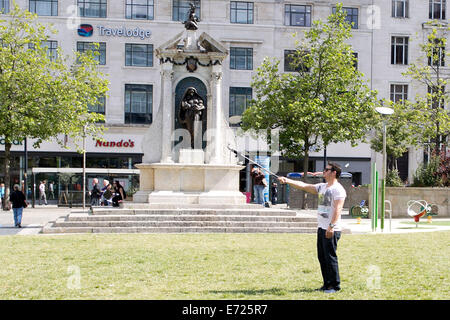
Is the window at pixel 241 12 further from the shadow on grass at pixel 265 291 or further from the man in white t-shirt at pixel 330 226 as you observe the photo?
the shadow on grass at pixel 265 291

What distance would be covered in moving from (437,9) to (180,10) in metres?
20.2

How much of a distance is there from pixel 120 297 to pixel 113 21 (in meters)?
41.0

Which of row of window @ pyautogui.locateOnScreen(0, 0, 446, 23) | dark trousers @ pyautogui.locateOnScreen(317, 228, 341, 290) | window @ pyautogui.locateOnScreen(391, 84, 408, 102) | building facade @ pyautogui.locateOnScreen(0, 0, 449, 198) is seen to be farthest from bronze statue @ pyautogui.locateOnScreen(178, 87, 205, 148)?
window @ pyautogui.locateOnScreen(391, 84, 408, 102)

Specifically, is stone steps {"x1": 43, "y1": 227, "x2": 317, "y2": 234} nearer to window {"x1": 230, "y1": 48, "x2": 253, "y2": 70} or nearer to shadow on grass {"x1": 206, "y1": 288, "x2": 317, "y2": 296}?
shadow on grass {"x1": 206, "y1": 288, "x2": 317, "y2": 296}

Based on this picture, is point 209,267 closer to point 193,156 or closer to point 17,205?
point 193,156

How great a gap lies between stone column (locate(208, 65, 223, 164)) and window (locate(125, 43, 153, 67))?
85.9 feet

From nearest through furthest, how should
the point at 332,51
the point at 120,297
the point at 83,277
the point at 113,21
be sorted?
1. the point at 120,297
2. the point at 83,277
3. the point at 332,51
4. the point at 113,21

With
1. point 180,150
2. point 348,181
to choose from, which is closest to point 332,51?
point 348,181

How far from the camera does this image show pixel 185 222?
18.4 m

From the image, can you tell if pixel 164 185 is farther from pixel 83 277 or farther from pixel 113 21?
pixel 113 21

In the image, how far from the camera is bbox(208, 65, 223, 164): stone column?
70.5ft

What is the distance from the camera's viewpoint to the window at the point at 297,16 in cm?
4841

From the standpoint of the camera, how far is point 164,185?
20.8 m

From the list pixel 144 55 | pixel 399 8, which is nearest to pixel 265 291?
pixel 144 55
